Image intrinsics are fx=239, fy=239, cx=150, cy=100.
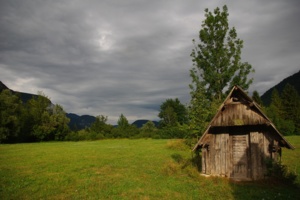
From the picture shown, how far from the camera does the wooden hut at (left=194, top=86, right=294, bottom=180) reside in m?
18.4

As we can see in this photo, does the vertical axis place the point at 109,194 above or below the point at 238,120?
below

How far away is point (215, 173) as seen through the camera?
63.6 ft

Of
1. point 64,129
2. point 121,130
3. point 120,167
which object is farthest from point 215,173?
point 121,130

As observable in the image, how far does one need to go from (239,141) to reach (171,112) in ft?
274

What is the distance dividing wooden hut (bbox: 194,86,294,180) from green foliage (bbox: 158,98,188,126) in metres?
77.1

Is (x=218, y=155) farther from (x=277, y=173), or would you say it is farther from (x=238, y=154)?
(x=277, y=173)

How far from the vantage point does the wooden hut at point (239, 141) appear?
18391 mm

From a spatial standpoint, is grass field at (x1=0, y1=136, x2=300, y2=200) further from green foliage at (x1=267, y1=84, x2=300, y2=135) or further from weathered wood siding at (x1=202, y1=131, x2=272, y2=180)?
green foliage at (x1=267, y1=84, x2=300, y2=135)

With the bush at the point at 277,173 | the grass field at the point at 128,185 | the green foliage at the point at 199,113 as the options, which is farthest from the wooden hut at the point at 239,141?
the green foliage at the point at 199,113

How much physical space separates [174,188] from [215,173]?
14.3 ft

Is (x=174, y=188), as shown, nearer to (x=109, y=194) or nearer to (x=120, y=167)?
(x=109, y=194)

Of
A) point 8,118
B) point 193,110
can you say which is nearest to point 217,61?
point 193,110

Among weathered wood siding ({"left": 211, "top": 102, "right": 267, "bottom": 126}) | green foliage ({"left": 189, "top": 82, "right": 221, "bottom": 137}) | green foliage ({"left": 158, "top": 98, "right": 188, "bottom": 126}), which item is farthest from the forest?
weathered wood siding ({"left": 211, "top": 102, "right": 267, "bottom": 126})

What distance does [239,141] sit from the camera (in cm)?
1952
